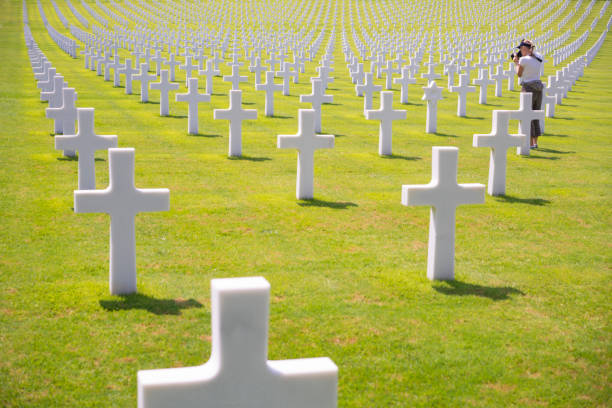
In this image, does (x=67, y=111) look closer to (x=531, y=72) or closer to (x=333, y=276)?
(x=333, y=276)

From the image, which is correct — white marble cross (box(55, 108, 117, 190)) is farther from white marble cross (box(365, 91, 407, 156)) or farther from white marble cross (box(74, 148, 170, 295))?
white marble cross (box(365, 91, 407, 156))

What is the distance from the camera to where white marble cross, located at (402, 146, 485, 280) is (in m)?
6.34

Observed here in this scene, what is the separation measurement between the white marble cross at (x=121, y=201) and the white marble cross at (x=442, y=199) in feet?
6.52

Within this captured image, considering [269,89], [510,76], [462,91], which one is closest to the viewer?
[269,89]

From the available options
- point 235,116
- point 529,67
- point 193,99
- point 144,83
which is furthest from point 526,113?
point 144,83

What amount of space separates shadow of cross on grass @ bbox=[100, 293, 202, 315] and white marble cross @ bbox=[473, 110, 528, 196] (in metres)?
5.00

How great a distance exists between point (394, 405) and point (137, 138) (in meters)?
10.7

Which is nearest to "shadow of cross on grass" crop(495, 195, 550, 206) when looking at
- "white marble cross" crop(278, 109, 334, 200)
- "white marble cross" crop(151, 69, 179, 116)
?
"white marble cross" crop(278, 109, 334, 200)

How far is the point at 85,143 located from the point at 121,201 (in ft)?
11.5

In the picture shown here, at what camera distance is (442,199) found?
20.9 feet

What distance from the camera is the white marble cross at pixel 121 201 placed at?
5.74m

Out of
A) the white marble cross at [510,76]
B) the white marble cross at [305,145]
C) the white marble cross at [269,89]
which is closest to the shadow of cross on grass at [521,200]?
the white marble cross at [305,145]

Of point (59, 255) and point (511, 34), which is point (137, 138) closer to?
point (59, 255)

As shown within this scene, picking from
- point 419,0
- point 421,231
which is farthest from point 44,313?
point 419,0
